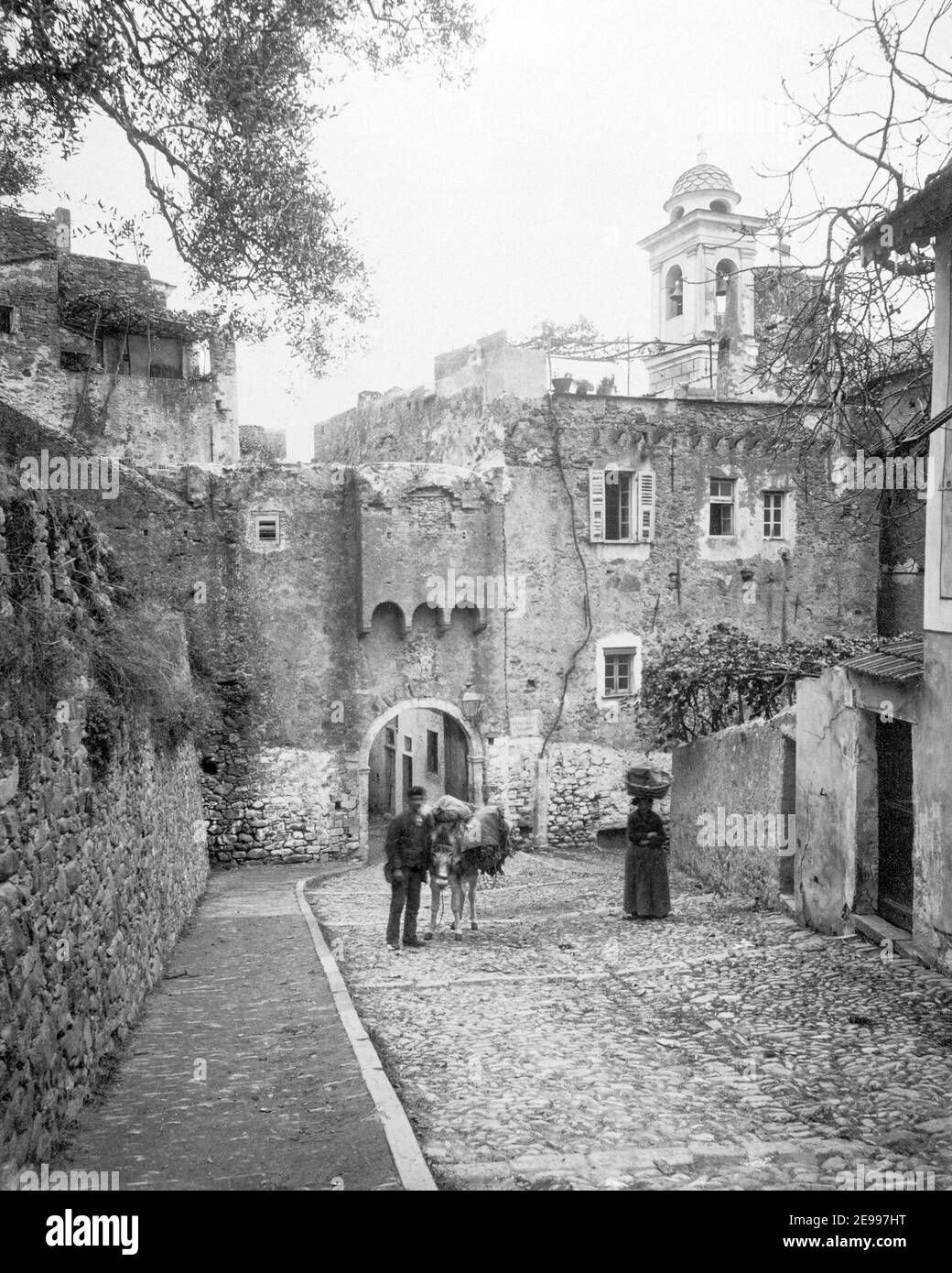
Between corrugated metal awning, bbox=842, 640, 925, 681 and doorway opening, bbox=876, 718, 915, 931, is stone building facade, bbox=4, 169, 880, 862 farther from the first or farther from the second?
doorway opening, bbox=876, 718, 915, 931

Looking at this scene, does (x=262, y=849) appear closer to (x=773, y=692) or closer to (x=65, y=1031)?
(x=773, y=692)

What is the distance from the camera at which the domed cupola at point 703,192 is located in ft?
125

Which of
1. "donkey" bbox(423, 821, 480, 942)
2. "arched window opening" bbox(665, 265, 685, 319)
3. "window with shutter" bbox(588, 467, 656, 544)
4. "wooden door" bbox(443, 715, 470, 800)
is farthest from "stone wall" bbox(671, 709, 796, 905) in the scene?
"arched window opening" bbox(665, 265, 685, 319)

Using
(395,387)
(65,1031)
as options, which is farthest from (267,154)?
(395,387)

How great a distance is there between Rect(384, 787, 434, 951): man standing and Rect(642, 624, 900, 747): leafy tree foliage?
5.65m

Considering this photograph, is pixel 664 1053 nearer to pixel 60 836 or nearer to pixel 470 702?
pixel 60 836

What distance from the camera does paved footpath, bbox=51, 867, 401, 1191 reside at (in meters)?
5.30

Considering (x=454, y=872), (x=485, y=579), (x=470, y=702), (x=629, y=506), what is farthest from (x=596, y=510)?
(x=454, y=872)

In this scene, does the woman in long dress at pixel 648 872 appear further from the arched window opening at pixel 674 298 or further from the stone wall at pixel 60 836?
the arched window opening at pixel 674 298

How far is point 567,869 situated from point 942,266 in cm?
1162

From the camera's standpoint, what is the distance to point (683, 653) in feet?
53.9

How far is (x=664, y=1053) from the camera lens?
7184 millimetres
